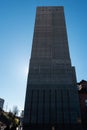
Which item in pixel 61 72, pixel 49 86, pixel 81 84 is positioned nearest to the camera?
pixel 49 86

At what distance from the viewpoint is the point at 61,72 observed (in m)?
34.9

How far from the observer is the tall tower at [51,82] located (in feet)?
92.2

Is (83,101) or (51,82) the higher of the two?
(51,82)

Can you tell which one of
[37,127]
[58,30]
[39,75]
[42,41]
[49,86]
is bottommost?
[37,127]

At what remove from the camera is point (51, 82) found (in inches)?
1310

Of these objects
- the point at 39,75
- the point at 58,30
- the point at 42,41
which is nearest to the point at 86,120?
the point at 39,75

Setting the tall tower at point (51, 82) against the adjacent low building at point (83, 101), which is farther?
the adjacent low building at point (83, 101)

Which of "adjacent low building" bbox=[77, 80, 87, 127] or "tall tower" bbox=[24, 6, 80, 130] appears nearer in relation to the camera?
"tall tower" bbox=[24, 6, 80, 130]

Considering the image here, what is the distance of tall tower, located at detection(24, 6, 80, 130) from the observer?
92.2ft

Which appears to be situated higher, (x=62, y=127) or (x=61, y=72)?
(x=61, y=72)

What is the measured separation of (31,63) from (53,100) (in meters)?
12.3

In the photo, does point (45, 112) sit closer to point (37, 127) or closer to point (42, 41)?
point (37, 127)

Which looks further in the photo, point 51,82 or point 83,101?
point 51,82

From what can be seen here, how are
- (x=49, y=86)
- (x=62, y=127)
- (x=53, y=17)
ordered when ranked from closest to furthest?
(x=62, y=127)
(x=49, y=86)
(x=53, y=17)
